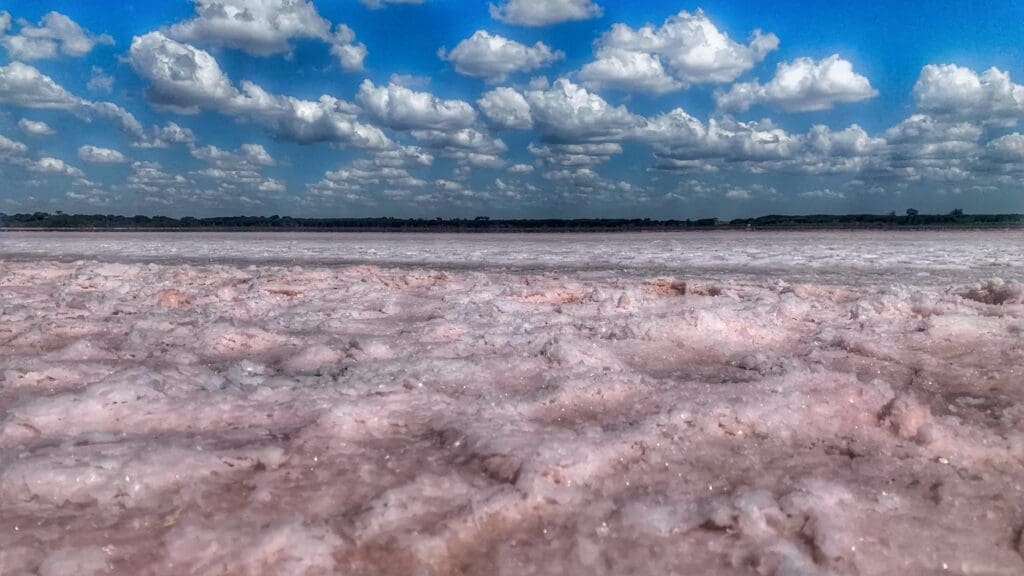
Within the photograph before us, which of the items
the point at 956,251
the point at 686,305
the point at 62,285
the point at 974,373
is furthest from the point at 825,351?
the point at 956,251

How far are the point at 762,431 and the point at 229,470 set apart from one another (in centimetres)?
241

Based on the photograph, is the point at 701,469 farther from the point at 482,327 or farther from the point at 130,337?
the point at 130,337

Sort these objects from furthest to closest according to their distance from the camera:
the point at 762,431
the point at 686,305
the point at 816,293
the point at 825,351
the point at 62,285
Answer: the point at 62,285, the point at 816,293, the point at 686,305, the point at 825,351, the point at 762,431

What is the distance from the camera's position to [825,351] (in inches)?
203

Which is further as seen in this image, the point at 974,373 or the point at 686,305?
the point at 686,305

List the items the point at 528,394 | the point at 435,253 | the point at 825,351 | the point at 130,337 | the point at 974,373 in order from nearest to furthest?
1. the point at 528,394
2. the point at 974,373
3. the point at 825,351
4. the point at 130,337
5. the point at 435,253

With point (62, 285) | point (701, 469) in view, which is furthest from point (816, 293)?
point (62, 285)

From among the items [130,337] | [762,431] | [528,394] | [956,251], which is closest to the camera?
[762,431]

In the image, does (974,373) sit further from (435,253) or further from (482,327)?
(435,253)

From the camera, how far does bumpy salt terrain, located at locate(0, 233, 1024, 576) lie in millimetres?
2646

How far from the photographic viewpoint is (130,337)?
18.4ft

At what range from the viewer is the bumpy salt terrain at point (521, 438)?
2.65 m

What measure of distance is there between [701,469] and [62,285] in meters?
8.64

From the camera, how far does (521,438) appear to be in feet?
11.4
